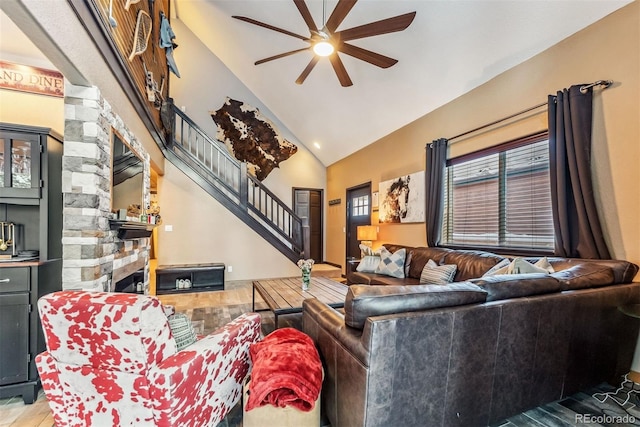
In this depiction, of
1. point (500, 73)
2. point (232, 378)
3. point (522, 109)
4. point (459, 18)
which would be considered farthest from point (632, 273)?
point (232, 378)

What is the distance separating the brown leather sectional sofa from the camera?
130 centimetres

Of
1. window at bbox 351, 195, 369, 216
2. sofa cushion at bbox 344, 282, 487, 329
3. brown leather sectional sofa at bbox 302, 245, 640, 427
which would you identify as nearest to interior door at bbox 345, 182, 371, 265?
window at bbox 351, 195, 369, 216

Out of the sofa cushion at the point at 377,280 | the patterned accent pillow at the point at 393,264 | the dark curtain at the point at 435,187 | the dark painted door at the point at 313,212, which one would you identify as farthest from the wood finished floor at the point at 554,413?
the dark painted door at the point at 313,212

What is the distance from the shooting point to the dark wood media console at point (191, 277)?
4930mm

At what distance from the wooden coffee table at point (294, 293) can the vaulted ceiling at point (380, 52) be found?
3110 mm

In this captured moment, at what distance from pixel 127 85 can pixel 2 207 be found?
4.79 feet

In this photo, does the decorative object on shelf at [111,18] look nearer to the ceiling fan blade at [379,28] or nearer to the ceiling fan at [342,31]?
the ceiling fan at [342,31]

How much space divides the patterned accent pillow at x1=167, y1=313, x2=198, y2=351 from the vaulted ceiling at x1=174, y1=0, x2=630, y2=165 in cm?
380

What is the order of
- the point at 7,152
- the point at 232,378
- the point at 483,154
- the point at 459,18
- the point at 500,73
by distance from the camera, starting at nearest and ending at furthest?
the point at 232,378
the point at 7,152
the point at 459,18
the point at 500,73
the point at 483,154

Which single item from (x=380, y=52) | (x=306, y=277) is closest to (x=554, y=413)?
(x=306, y=277)

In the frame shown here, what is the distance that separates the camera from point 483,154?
11.9 ft

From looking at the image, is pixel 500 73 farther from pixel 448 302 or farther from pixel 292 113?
pixel 292 113

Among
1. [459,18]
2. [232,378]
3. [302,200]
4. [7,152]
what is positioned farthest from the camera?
[302,200]

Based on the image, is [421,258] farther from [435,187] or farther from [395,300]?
[395,300]
